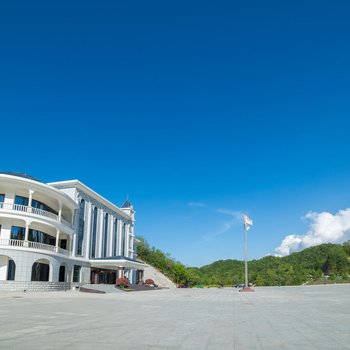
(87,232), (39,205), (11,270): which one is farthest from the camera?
(87,232)

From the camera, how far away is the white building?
1145 inches

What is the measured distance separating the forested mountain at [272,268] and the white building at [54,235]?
26732 mm

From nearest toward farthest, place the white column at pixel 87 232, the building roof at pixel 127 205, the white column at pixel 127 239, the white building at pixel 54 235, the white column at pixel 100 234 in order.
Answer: the white building at pixel 54 235 < the white column at pixel 87 232 < the white column at pixel 100 234 < the white column at pixel 127 239 < the building roof at pixel 127 205

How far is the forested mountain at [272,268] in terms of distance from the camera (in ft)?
242

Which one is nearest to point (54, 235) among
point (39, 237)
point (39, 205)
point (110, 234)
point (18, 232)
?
point (39, 237)

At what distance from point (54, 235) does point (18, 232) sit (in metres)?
5.12

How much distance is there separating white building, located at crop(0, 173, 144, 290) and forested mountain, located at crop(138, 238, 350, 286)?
26.7 metres

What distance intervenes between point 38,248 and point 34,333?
24592mm

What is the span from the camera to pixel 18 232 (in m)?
30.9

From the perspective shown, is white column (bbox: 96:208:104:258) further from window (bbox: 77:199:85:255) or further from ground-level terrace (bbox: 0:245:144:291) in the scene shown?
window (bbox: 77:199:85:255)

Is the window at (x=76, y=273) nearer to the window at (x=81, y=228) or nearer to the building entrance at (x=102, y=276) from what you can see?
the window at (x=81, y=228)

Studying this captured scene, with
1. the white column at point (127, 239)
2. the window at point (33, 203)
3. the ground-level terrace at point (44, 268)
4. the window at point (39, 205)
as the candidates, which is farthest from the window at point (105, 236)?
the window at point (39, 205)

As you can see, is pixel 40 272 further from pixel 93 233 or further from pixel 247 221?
pixel 247 221

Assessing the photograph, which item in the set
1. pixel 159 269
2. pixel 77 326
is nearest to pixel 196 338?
pixel 77 326
